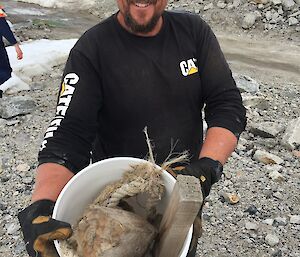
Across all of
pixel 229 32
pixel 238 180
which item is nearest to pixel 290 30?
pixel 229 32

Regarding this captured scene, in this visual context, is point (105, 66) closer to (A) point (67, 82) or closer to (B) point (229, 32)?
(A) point (67, 82)

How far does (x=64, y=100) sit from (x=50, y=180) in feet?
1.24

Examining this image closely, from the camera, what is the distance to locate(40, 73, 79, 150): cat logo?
5.86 ft

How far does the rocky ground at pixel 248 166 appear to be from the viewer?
3.54 metres

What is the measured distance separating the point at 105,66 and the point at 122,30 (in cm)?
18

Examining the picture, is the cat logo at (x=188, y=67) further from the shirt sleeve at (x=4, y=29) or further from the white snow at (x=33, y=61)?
the white snow at (x=33, y=61)

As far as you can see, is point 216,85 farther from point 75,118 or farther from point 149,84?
point 75,118

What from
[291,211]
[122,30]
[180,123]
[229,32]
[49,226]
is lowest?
[229,32]

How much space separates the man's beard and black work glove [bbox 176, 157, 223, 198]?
61cm

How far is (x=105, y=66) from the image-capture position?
1911mm

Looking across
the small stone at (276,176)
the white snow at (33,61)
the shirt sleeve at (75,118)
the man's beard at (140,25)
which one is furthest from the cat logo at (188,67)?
the white snow at (33,61)

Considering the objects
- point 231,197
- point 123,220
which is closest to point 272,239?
point 231,197

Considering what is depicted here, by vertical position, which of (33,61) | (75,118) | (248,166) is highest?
(75,118)

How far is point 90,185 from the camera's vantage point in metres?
1.42
